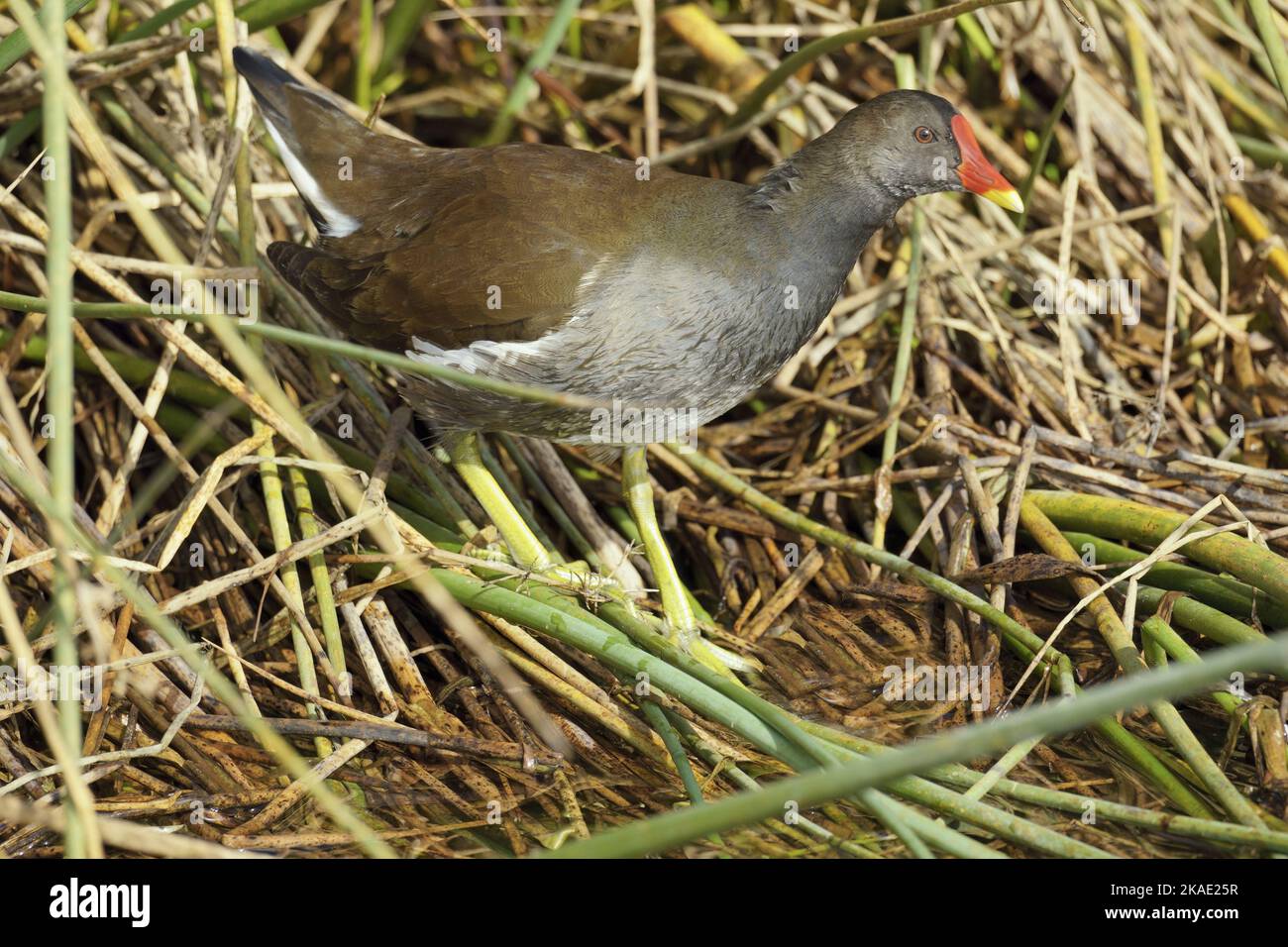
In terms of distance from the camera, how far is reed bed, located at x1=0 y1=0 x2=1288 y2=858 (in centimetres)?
238

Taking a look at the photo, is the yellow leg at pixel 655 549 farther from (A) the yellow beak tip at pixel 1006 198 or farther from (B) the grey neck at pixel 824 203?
(A) the yellow beak tip at pixel 1006 198

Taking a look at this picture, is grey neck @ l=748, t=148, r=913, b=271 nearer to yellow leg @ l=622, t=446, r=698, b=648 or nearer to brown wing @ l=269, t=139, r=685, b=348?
brown wing @ l=269, t=139, r=685, b=348

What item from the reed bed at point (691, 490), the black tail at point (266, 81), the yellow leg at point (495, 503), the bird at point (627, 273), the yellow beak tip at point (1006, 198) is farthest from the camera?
the black tail at point (266, 81)

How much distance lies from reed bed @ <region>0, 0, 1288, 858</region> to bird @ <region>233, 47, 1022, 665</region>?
266 millimetres

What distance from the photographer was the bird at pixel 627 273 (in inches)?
114

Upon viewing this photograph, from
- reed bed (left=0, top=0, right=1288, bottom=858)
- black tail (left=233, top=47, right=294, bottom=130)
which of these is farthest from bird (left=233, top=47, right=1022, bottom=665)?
black tail (left=233, top=47, right=294, bottom=130)

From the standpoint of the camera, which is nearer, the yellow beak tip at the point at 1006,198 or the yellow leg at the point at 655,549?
the yellow beak tip at the point at 1006,198

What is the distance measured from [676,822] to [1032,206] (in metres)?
3.36

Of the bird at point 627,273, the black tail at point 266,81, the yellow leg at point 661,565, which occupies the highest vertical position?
the black tail at point 266,81

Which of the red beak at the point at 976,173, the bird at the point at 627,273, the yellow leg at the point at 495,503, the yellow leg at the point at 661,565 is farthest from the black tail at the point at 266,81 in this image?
the red beak at the point at 976,173

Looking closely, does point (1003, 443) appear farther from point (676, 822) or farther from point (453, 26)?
point (453, 26)

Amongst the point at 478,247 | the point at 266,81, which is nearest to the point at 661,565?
the point at 478,247

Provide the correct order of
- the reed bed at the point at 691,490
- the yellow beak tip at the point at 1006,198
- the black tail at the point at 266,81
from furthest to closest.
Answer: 1. the black tail at the point at 266,81
2. the yellow beak tip at the point at 1006,198
3. the reed bed at the point at 691,490
